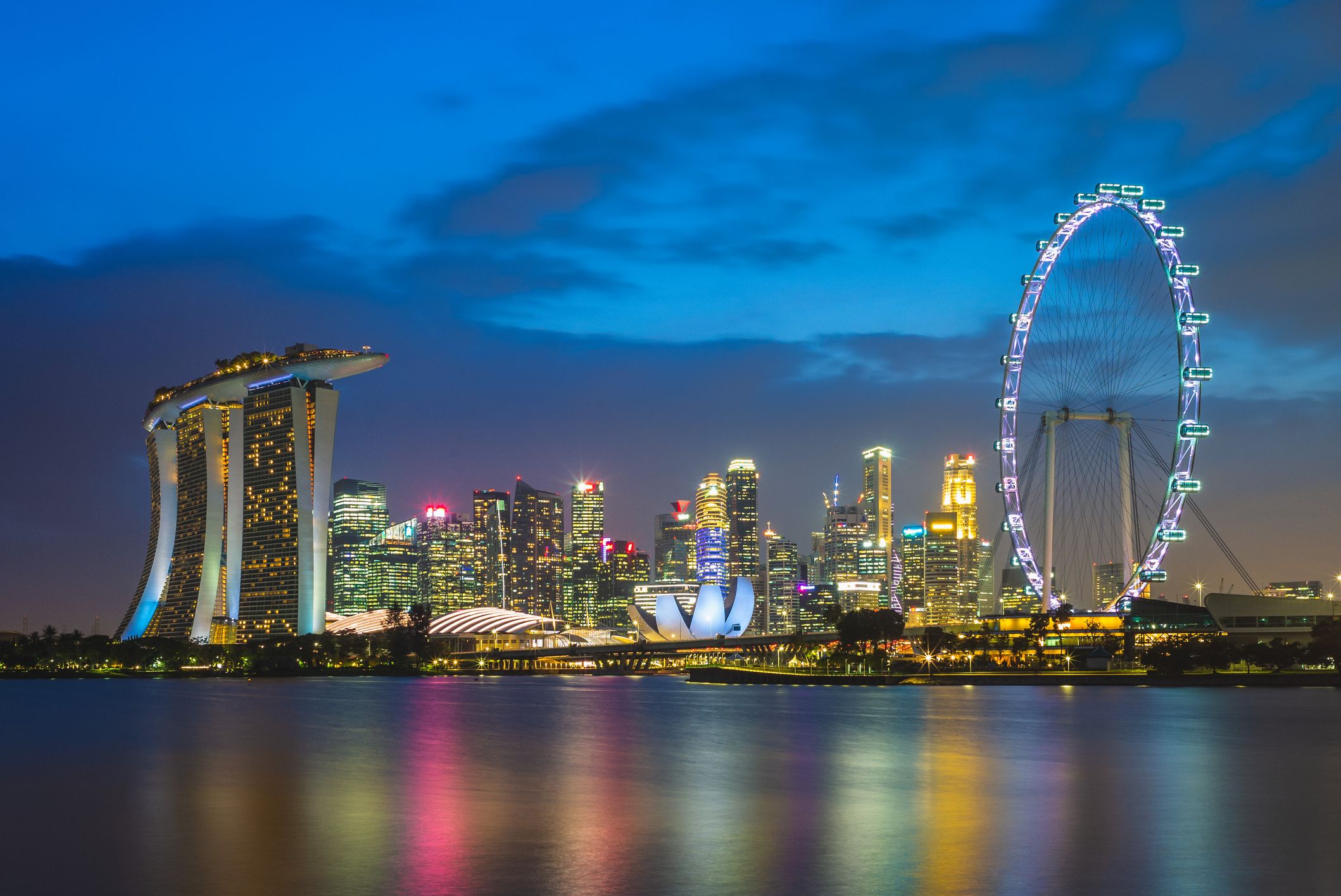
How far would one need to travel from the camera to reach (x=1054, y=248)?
86.1 m

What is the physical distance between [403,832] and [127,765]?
19.9m

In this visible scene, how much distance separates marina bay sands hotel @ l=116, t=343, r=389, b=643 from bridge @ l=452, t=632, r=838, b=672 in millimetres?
25277

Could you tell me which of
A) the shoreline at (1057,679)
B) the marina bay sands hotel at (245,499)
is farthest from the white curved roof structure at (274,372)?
the shoreline at (1057,679)

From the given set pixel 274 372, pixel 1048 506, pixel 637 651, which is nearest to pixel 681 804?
pixel 1048 506

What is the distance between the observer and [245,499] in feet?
579

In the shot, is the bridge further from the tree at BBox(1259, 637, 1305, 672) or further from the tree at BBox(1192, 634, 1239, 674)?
the tree at BBox(1259, 637, 1305, 672)

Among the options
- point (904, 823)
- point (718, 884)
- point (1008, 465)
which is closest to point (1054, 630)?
point (1008, 465)

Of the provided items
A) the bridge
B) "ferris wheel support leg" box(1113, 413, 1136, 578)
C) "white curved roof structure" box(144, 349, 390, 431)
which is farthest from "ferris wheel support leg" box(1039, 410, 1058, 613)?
"white curved roof structure" box(144, 349, 390, 431)

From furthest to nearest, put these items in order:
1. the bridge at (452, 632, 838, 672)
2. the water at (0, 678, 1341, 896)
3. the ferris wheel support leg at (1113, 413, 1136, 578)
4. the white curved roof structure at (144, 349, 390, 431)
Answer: the white curved roof structure at (144, 349, 390, 431)
the bridge at (452, 632, 838, 672)
the ferris wheel support leg at (1113, 413, 1136, 578)
the water at (0, 678, 1341, 896)

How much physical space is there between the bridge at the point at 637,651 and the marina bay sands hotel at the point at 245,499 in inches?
995

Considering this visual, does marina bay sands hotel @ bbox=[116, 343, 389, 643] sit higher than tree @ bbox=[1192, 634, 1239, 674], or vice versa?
marina bay sands hotel @ bbox=[116, 343, 389, 643]

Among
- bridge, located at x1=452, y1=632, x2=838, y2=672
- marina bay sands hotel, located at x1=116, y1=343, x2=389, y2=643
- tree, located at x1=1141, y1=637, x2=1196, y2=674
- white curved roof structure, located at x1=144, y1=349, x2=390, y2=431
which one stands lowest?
bridge, located at x1=452, y1=632, x2=838, y2=672

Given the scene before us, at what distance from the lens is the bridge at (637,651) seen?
518 ft

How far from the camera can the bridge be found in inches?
6211
